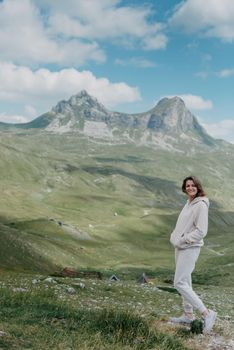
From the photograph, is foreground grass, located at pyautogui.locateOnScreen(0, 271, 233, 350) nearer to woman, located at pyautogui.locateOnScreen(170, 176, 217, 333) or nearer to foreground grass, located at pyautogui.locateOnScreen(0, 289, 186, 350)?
foreground grass, located at pyautogui.locateOnScreen(0, 289, 186, 350)

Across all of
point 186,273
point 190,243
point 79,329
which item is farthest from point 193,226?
point 79,329

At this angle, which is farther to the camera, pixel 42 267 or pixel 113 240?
pixel 113 240

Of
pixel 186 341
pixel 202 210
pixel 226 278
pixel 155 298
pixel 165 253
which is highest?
pixel 202 210

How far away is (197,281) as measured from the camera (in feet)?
247

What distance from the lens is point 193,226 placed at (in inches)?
614

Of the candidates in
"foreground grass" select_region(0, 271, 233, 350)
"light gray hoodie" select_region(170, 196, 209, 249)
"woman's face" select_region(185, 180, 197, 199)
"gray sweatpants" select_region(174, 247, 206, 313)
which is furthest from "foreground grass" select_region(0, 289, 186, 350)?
"woman's face" select_region(185, 180, 197, 199)

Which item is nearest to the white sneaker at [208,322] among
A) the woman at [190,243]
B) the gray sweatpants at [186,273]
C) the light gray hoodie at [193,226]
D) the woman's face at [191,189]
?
the woman at [190,243]

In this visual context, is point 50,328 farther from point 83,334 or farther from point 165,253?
point 165,253

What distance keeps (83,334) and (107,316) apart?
4.77 feet

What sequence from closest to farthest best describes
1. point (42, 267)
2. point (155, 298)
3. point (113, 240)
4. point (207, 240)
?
point (155, 298)
point (42, 267)
point (113, 240)
point (207, 240)

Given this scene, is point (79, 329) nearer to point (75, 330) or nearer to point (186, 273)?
point (75, 330)

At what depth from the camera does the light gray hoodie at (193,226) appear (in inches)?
599

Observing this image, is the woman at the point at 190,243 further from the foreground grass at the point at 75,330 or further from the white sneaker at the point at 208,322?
the foreground grass at the point at 75,330

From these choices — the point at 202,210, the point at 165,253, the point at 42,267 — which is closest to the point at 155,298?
the point at 202,210
